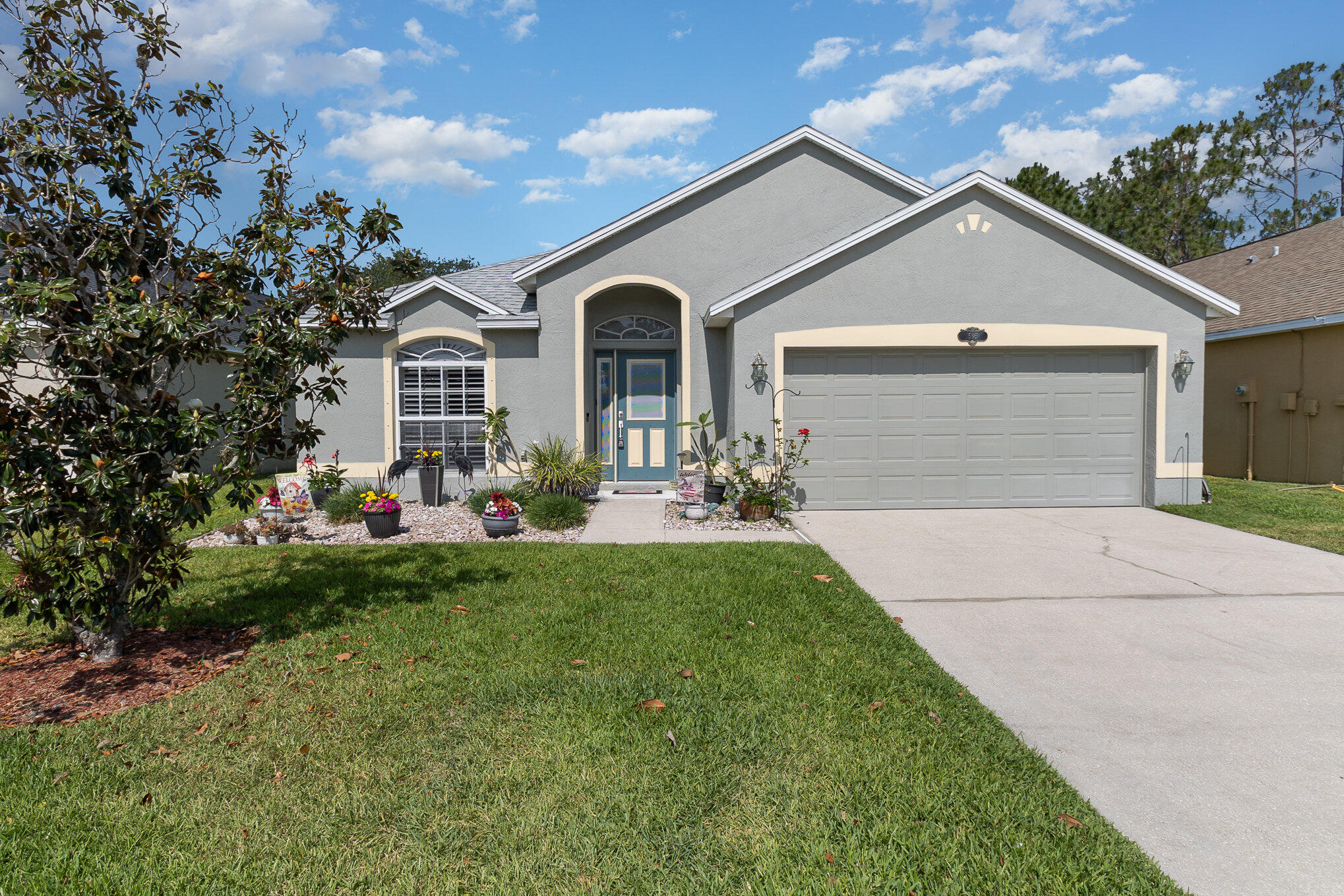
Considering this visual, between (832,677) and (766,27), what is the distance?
451 inches

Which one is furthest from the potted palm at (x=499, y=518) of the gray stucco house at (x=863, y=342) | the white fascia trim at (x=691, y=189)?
the white fascia trim at (x=691, y=189)

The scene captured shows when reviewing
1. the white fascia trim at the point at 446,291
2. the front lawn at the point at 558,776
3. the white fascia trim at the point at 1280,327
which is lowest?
the front lawn at the point at 558,776

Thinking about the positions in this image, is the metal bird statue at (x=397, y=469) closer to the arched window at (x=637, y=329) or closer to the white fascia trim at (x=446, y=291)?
the white fascia trim at (x=446, y=291)

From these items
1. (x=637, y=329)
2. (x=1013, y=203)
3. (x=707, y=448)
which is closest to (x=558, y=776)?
(x=707, y=448)

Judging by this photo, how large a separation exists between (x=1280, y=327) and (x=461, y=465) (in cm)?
1635

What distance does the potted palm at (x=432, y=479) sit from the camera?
38.7ft

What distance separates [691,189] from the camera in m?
11.8

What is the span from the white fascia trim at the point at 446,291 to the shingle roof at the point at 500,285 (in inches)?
10.2

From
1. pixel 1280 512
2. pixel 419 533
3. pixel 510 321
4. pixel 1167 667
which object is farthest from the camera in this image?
pixel 510 321

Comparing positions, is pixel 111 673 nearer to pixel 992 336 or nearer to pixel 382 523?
pixel 382 523

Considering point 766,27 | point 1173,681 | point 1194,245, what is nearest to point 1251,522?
point 1173,681

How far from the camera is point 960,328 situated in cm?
1075

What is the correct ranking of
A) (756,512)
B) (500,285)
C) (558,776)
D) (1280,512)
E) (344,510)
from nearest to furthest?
(558,776), (756,512), (344,510), (1280,512), (500,285)

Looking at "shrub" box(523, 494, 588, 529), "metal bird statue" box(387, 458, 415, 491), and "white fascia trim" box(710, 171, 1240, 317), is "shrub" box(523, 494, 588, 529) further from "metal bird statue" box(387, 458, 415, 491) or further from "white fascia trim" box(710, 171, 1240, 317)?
"white fascia trim" box(710, 171, 1240, 317)
